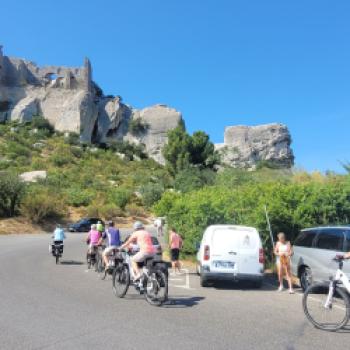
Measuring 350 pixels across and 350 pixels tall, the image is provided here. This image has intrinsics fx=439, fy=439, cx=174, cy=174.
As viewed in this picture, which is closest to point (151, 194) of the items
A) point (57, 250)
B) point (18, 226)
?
point (18, 226)

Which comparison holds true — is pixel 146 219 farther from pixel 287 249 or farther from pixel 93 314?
pixel 93 314

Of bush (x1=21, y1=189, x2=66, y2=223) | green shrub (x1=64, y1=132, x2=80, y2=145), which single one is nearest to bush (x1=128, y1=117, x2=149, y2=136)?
green shrub (x1=64, y1=132, x2=80, y2=145)

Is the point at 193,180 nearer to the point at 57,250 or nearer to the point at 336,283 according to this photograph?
the point at 57,250

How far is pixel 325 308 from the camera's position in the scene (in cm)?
712

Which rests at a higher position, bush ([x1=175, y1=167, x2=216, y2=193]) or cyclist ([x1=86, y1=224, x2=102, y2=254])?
bush ([x1=175, y1=167, x2=216, y2=193])

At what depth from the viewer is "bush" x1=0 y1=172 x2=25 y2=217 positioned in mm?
37841

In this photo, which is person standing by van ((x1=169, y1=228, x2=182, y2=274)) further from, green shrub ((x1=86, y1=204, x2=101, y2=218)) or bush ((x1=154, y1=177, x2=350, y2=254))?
green shrub ((x1=86, y1=204, x2=101, y2=218))

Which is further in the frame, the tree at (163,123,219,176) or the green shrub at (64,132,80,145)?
the green shrub at (64,132,80,145)

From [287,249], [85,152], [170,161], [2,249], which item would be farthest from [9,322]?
[85,152]

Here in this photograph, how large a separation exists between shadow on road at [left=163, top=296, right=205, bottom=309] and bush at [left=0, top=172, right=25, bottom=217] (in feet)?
103

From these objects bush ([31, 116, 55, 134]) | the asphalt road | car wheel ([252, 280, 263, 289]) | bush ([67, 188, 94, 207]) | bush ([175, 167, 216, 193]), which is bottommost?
the asphalt road

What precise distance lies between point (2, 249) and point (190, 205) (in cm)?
992

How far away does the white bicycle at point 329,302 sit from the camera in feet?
22.7

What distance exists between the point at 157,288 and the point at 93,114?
81702 mm
